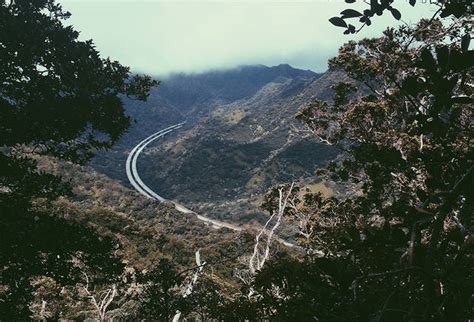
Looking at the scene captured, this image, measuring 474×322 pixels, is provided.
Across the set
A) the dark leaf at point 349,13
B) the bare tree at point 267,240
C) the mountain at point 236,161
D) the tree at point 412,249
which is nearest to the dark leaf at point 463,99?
the tree at point 412,249

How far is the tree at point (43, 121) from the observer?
31.3 ft

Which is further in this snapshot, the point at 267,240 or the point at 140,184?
the point at 140,184

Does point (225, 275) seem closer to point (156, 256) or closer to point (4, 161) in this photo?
point (156, 256)

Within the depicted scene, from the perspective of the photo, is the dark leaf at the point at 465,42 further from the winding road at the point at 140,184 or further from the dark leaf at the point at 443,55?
the winding road at the point at 140,184

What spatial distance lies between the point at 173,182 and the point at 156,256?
110 m

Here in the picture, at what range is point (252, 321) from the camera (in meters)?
4.50

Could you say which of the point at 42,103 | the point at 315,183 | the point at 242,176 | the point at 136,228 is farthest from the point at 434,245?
the point at 242,176

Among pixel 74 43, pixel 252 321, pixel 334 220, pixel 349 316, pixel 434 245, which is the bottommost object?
pixel 334 220

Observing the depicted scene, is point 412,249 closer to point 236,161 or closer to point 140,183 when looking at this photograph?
point 140,183

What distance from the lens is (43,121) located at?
32.5 feet

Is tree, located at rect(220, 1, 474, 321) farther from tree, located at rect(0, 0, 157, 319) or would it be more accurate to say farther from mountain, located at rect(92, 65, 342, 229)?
mountain, located at rect(92, 65, 342, 229)

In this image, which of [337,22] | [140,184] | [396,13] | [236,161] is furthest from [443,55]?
[236,161]

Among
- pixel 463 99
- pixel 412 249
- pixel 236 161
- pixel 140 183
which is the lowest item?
pixel 140 183

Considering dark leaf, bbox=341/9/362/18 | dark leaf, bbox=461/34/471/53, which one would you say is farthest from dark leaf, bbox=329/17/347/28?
dark leaf, bbox=461/34/471/53
